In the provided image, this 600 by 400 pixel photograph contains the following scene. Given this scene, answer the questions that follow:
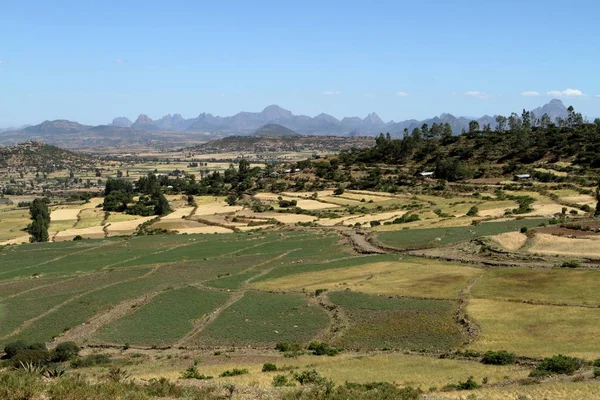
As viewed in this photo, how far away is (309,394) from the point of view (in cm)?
2383

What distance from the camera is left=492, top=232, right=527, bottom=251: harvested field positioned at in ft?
213

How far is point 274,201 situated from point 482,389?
105m

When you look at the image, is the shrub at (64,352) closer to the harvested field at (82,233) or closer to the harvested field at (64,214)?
the harvested field at (82,233)

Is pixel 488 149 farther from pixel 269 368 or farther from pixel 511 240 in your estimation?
pixel 269 368

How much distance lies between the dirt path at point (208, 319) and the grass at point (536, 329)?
2076 cm

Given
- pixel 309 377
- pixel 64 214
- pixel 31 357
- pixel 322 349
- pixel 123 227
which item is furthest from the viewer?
pixel 64 214

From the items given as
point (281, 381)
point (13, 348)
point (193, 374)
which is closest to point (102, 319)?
point (13, 348)

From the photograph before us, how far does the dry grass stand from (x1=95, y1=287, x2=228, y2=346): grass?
121 feet

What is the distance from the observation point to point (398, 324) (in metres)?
40.9

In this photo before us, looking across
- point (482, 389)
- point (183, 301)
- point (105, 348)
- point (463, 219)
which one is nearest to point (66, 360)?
point (105, 348)

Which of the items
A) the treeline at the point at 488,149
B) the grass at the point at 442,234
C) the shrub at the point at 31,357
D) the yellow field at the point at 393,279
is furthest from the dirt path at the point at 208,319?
the treeline at the point at 488,149

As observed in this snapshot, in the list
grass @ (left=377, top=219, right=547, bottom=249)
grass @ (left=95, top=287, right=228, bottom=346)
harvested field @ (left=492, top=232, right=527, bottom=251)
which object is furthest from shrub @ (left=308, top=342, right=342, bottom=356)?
grass @ (left=377, top=219, right=547, bottom=249)

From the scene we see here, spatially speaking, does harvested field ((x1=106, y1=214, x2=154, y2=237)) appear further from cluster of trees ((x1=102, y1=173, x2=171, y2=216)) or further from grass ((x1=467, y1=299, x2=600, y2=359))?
grass ((x1=467, y1=299, x2=600, y2=359))

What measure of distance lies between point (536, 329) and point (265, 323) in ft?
65.9
